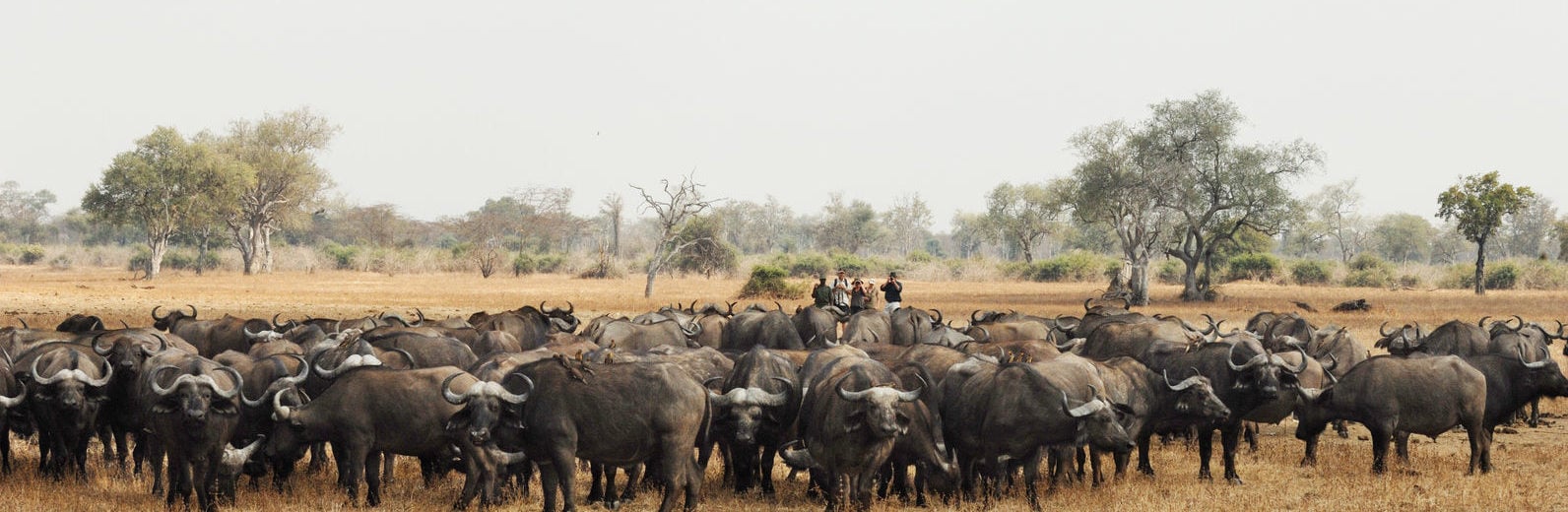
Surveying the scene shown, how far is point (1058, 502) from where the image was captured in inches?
447

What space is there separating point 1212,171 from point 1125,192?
12.5 ft

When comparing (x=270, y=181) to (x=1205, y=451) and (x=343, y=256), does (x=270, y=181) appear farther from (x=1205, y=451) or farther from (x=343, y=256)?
(x=1205, y=451)

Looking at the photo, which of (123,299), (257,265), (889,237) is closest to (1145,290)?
(123,299)

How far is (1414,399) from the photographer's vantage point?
12.7 m

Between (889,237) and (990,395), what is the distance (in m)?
148

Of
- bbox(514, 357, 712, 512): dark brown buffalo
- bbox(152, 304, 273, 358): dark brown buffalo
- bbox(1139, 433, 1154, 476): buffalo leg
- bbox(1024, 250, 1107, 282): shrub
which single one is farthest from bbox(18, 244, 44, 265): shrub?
bbox(1139, 433, 1154, 476): buffalo leg

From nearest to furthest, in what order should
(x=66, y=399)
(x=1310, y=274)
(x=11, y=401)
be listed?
(x=66, y=399), (x=11, y=401), (x=1310, y=274)

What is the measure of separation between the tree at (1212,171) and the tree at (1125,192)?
0.70m

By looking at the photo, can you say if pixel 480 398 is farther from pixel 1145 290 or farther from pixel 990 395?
pixel 1145 290

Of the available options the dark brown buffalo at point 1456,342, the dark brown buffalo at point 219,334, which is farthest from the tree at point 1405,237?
the dark brown buffalo at point 219,334

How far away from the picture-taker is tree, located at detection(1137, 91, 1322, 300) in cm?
5203

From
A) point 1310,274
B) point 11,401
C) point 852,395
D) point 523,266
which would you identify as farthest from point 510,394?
point 1310,274

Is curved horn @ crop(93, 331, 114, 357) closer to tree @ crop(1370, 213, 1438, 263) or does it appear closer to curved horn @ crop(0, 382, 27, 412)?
curved horn @ crop(0, 382, 27, 412)

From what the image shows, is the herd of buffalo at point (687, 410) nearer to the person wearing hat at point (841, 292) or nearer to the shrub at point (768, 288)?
the person wearing hat at point (841, 292)
